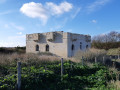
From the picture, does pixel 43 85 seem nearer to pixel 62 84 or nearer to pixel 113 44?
pixel 62 84

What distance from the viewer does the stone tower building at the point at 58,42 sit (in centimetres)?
2066

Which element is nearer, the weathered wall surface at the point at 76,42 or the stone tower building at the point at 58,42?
the stone tower building at the point at 58,42

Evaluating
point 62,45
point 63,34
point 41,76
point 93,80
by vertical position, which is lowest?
point 93,80

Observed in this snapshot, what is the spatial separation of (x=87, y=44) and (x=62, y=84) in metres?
20.8

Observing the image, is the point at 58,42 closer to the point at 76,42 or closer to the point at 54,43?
the point at 54,43

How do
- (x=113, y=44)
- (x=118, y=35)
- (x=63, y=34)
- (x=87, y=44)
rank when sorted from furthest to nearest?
(x=118, y=35) → (x=113, y=44) → (x=87, y=44) → (x=63, y=34)

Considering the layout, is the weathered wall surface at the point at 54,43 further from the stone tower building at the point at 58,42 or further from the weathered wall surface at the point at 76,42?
the weathered wall surface at the point at 76,42

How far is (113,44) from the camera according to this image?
32.8 metres

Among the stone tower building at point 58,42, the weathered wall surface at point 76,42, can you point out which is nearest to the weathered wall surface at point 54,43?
the stone tower building at point 58,42

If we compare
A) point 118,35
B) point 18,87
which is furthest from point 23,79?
point 118,35

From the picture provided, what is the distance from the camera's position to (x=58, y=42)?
2144 cm

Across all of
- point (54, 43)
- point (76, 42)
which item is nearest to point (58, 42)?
point (54, 43)

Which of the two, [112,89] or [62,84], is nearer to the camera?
[112,89]

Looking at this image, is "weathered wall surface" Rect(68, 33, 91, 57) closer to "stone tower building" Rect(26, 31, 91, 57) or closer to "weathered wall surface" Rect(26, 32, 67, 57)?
"stone tower building" Rect(26, 31, 91, 57)
